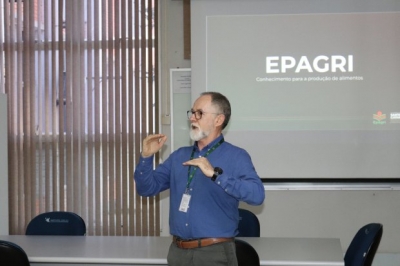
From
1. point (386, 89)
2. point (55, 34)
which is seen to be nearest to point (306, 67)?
point (386, 89)

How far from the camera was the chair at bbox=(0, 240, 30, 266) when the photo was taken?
3141mm

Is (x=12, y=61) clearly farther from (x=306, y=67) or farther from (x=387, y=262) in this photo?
(x=387, y=262)

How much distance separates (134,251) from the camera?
11.8 ft

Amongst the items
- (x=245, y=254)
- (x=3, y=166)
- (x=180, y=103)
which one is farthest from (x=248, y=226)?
(x=3, y=166)

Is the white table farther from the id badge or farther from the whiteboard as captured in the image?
the whiteboard

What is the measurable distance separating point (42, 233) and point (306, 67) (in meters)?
2.89

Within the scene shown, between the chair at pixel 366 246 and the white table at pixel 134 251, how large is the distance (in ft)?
0.28

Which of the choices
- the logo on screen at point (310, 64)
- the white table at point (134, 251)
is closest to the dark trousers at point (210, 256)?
the white table at point (134, 251)

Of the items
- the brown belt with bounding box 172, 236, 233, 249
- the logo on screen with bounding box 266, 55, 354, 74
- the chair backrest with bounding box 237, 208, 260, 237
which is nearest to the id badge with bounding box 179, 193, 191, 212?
the brown belt with bounding box 172, 236, 233, 249

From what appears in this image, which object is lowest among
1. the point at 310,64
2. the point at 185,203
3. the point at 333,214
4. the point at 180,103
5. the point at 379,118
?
the point at 333,214

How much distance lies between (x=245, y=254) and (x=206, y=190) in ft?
1.26

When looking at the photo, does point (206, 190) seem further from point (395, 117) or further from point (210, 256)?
point (395, 117)

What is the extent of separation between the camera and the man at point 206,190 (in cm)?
285

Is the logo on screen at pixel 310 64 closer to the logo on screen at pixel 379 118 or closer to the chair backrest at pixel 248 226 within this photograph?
the logo on screen at pixel 379 118
